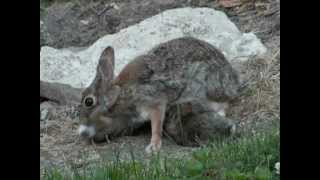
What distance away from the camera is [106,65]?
8.02 m

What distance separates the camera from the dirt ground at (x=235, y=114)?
7613 millimetres

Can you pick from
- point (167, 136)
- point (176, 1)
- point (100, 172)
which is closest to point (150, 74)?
point (167, 136)

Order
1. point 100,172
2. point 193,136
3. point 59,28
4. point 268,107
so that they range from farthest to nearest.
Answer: point 59,28, point 268,107, point 193,136, point 100,172

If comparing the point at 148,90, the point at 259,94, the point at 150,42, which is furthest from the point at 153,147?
the point at 150,42

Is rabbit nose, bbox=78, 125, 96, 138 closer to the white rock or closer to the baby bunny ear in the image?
the baby bunny ear

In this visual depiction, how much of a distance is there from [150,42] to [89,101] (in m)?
2.17

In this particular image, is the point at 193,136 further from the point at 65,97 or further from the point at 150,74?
the point at 65,97

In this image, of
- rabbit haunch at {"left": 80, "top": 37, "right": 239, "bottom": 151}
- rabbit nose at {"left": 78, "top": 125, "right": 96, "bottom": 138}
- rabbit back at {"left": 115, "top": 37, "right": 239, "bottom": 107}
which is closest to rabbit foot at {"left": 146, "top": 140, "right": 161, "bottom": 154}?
rabbit haunch at {"left": 80, "top": 37, "right": 239, "bottom": 151}

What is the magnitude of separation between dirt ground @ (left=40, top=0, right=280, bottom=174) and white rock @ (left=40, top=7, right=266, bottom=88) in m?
0.30

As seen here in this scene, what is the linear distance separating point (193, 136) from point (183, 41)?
1298 mm

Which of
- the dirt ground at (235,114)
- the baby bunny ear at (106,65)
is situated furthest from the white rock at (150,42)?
the baby bunny ear at (106,65)

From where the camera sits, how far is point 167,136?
7.98 m

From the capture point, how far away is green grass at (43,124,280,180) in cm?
555

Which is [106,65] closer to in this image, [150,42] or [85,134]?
[85,134]
